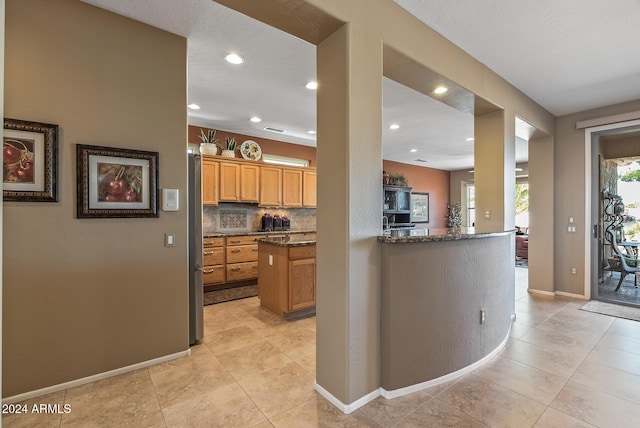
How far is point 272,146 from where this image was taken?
6211 millimetres

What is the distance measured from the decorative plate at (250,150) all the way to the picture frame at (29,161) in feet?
11.7

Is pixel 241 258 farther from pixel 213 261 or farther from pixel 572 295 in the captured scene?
pixel 572 295

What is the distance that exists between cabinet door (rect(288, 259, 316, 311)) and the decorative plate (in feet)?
9.55

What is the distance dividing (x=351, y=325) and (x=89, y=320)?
1.97m

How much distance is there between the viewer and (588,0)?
7.39 ft

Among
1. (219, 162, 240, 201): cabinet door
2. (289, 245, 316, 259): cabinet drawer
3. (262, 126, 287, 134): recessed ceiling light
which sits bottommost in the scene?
(289, 245, 316, 259): cabinet drawer

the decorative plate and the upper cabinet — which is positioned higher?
the decorative plate

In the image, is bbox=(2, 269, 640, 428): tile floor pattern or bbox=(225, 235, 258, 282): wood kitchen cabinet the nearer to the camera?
bbox=(2, 269, 640, 428): tile floor pattern

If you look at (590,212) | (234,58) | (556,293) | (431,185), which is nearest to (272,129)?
(234,58)

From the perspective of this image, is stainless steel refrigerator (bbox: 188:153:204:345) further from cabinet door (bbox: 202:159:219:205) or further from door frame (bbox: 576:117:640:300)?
door frame (bbox: 576:117:640:300)

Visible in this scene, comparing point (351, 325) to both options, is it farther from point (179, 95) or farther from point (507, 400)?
point (179, 95)

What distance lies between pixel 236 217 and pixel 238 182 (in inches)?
29.3

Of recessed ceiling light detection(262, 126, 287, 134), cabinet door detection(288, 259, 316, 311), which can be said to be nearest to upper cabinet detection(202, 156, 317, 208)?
recessed ceiling light detection(262, 126, 287, 134)

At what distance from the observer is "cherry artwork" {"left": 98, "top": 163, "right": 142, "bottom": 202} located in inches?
92.9
